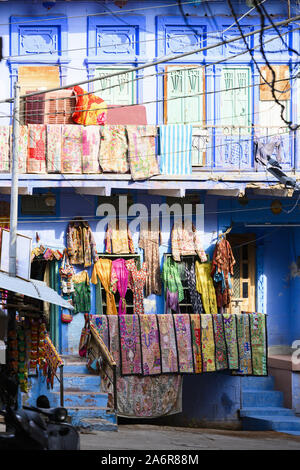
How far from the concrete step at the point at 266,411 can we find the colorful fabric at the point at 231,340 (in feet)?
4.52

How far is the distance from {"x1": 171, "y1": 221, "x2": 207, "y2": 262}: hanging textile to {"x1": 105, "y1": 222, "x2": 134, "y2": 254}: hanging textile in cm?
99

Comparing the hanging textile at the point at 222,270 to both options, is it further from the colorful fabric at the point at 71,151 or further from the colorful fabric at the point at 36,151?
the colorful fabric at the point at 36,151

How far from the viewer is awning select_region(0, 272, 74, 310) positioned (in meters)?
15.2

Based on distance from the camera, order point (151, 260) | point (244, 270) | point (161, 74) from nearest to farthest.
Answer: point (151, 260)
point (161, 74)
point (244, 270)

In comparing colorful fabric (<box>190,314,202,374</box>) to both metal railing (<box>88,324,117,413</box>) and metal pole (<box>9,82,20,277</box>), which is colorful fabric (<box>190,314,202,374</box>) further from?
metal pole (<box>9,82,20,277</box>)

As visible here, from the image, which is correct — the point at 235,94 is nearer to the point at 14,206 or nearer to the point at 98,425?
the point at 14,206

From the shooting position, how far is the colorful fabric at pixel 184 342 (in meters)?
20.0

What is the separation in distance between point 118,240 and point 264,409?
491cm

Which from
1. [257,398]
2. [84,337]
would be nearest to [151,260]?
[84,337]

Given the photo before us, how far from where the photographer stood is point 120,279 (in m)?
21.3

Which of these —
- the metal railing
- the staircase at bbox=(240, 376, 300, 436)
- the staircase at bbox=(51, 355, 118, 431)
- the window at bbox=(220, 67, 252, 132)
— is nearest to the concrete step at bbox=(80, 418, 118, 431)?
the staircase at bbox=(51, 355, 118, 431)

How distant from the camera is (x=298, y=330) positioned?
2230 centimetres
